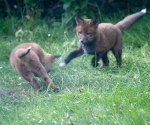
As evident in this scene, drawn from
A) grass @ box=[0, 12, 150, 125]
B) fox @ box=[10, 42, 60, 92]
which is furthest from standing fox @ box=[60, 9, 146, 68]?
fox @ box=[10, 42, 60, 92]

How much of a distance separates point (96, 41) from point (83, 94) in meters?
1.83

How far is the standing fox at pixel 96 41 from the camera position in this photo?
23.2 ft

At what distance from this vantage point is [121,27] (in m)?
7.82

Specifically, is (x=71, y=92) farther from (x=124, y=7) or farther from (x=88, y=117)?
(x=124, y=7)

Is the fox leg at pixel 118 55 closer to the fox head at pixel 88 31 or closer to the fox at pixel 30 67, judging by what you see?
the fox head at pixel 88 31

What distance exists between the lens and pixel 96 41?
283 inches

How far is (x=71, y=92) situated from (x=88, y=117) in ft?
3.14

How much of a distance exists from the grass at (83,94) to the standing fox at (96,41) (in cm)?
20

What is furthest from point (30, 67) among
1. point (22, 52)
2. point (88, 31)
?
point (88, 31)

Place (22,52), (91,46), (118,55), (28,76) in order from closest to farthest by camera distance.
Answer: (22,52) → (28,76) → (91,46) → (118,55)

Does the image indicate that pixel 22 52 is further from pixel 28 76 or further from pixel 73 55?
pixel 73 55

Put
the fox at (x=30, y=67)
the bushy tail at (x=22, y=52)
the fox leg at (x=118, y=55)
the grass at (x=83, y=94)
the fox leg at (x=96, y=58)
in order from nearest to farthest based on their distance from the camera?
the grass at (x=83, y=94)
the bushy tail at (x=22, y=52)
the fox at (x=30, y=67)
the fox leg at (x=96, y=58)
the fox leg at (x=118, y=55)

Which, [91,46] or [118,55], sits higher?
[91,46]

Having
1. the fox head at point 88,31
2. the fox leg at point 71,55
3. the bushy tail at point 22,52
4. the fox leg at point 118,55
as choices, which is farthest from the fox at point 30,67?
the fox leg at point 118,55
